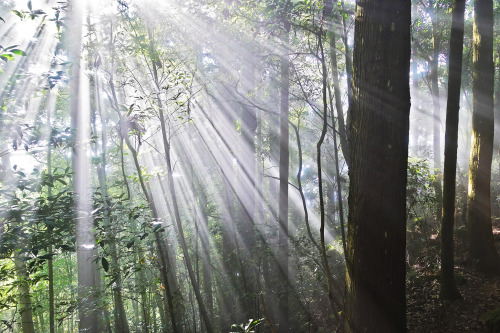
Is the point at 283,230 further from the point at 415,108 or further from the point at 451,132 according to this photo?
the point at 415,108

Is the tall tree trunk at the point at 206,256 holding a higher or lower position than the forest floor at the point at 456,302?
lower

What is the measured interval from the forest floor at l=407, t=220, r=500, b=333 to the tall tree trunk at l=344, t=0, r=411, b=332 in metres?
2.63

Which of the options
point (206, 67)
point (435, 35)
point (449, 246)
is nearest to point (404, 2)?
point (449, 246)

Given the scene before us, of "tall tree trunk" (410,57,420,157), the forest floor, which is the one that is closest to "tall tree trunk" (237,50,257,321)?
the forest floor

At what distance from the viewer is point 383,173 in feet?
8.79

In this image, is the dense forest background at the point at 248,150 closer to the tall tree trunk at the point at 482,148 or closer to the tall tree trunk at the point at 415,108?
the tall tree trunk at the point at 482,148

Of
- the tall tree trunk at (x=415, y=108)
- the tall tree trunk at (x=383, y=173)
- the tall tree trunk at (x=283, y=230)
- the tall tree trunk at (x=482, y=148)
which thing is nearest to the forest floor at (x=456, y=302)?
the tall tree trunk at (x=482, y=148)

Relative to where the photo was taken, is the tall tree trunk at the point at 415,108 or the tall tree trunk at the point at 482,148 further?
the tall tree trunk at the point at 415,108

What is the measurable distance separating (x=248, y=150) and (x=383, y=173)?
7.96 metres

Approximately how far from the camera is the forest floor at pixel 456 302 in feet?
16.0

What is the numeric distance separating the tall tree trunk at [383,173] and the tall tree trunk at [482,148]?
450 centimetres

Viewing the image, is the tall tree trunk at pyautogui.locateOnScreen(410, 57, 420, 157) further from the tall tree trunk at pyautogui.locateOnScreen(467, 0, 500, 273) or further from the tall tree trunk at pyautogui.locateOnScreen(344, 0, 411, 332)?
the tall tree trunk at pyautogui.locateOnScreen(344, 0, 411, 332)

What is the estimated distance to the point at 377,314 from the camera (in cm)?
267

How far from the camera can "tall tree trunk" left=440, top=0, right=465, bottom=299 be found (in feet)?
16.4
